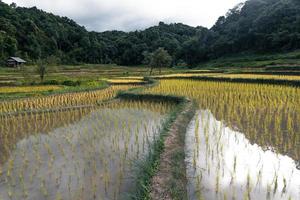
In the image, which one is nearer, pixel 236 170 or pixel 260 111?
pixel 236 170

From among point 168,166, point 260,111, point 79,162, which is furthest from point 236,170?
point 260,111

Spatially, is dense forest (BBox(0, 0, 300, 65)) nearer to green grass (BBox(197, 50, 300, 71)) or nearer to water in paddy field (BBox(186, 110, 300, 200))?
green grass (BBox(197, 50, 300, 71))

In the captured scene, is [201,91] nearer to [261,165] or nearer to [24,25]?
[261,165]

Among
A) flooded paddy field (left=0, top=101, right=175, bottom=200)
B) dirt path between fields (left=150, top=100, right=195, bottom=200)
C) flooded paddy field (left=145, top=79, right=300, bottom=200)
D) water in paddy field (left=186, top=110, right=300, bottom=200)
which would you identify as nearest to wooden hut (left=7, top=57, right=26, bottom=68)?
flooded paddy field (left=0, top=101, right=175, bottom=200)

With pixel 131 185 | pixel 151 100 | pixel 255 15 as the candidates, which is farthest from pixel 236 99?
pixel 255 15

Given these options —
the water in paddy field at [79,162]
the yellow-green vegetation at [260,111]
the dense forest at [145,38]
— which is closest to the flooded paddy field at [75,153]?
the water in paddy field at [79,162]

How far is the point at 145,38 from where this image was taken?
238 feet

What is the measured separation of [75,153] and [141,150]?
1.38 meters

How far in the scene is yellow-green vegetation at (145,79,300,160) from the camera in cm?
698

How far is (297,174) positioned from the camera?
5.04 meters

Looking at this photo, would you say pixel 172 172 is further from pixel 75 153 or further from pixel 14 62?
pixel 14 62

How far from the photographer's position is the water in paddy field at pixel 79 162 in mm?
4707

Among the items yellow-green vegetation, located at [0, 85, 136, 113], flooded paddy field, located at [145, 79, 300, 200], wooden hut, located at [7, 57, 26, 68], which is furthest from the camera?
wooden hut, located at [7, 57, 26, 68]

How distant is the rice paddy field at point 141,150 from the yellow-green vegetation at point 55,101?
382 millimetres
